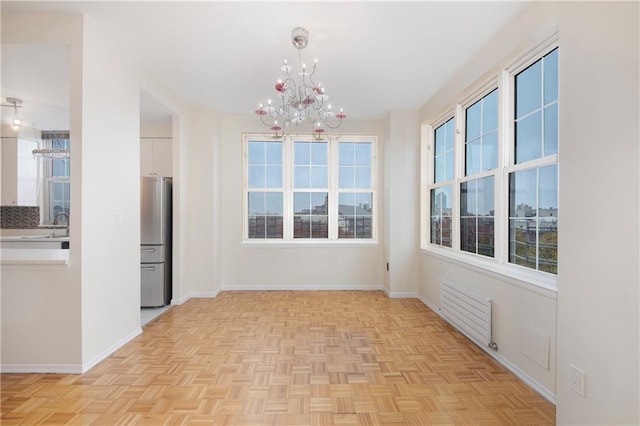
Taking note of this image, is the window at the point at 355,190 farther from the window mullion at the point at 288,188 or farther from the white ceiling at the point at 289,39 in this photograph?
the white ceiling at the point at 289,39

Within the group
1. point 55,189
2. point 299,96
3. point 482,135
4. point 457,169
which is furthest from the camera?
point 55,189

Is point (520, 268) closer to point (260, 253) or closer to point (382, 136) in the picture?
point (382, 136)

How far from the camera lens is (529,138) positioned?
245 centimetres

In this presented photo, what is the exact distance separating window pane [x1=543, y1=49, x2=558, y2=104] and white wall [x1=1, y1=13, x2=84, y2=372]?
3.54m

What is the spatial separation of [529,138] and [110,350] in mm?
3990

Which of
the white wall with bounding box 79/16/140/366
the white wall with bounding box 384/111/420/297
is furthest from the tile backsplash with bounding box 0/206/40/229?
the white wall with bounding box 384/111/420/297

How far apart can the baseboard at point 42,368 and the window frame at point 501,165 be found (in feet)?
11.4

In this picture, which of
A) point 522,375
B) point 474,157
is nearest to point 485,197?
point 474,157

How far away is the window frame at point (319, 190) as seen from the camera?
502 centimetres

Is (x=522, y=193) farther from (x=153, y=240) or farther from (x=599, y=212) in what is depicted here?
(x=153, y=240)

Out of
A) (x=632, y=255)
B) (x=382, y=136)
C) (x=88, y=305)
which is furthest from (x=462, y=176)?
(x=88, y=305)

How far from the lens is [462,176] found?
352cm

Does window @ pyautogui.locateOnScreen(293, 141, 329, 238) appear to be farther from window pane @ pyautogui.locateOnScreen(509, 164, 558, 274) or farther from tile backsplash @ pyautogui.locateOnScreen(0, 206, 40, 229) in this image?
tile backsplash @ pyautogui.locateOnScreen(0, 206, 40, 229)

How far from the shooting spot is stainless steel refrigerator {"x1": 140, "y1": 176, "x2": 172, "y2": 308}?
4.06 metres
